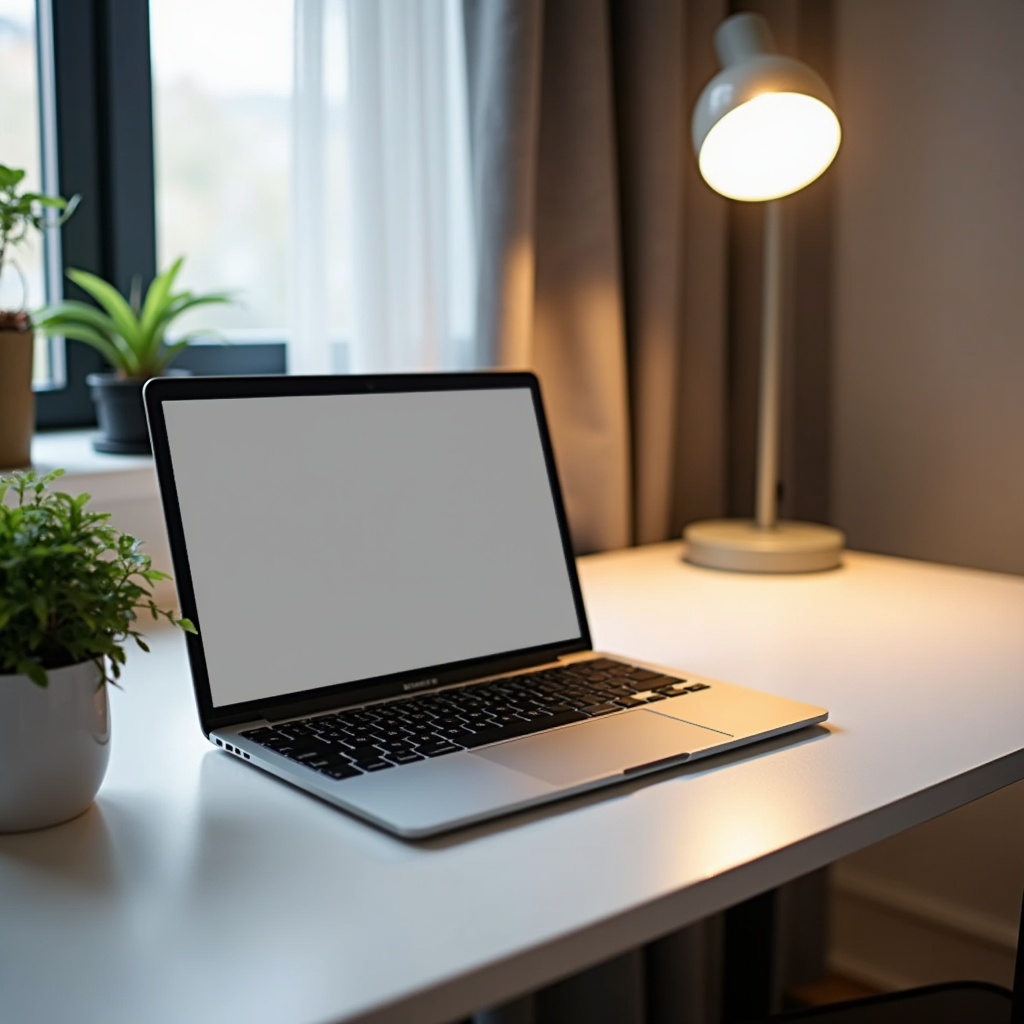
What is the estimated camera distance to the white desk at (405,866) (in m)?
0.54

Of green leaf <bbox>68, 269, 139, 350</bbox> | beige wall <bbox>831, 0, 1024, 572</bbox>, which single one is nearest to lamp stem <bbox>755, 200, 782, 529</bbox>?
beige wall <bbox>831, 0, 1024, 572</bbox>

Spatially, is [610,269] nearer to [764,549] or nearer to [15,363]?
[764,549]

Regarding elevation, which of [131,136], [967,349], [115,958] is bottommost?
[115,958]

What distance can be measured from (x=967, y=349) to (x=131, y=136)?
3.47 feet

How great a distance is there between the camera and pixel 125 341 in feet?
4.37

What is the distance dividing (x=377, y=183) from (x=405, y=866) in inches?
34.7

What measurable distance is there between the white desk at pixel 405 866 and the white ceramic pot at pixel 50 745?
0.06ft

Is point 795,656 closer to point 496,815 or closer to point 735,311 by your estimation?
point 496,815

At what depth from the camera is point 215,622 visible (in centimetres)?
86

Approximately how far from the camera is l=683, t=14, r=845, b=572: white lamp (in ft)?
4.05

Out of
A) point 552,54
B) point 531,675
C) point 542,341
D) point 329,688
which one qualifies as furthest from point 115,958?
point 552,54

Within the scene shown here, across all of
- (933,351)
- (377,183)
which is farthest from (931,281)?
(377,183)

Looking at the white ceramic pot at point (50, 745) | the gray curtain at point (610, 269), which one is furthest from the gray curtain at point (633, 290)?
the white ceramic pot at point (50, 745)

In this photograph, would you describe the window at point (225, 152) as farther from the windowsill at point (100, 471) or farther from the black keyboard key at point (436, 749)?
the black keyboard key at point (436, 749)
